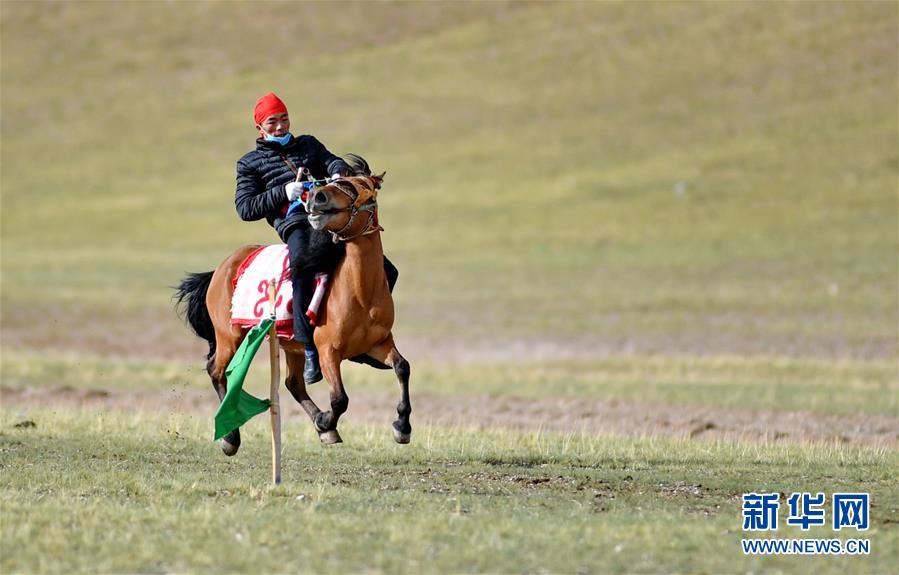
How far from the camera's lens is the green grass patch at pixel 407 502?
24.8ft

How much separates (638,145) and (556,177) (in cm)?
414

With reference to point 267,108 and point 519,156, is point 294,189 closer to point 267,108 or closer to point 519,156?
point 267,108

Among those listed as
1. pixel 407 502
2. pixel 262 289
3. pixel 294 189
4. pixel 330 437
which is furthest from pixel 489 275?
pixel 407 502

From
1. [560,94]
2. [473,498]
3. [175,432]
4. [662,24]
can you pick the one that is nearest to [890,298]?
[175,432]

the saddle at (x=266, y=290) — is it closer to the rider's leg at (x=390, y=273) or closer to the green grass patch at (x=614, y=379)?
the rider's leg at (x=390, y=273)

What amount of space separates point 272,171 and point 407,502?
3.58 m

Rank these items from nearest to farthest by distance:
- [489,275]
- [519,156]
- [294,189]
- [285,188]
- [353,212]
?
[353,212], [294,189], [285,188], [489,275], [519,156]

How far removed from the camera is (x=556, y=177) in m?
51.0

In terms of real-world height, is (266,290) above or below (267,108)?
below

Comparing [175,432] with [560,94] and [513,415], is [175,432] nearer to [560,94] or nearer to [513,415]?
[513,415]

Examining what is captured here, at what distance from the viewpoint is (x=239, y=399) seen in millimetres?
9711

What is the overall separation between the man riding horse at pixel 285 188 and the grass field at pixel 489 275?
4.04 ft

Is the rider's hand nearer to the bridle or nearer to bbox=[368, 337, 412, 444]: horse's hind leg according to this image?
the bridle

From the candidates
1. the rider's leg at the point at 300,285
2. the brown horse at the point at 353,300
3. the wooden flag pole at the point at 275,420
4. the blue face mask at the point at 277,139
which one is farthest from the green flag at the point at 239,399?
the blue face mask at the point at 277,139
